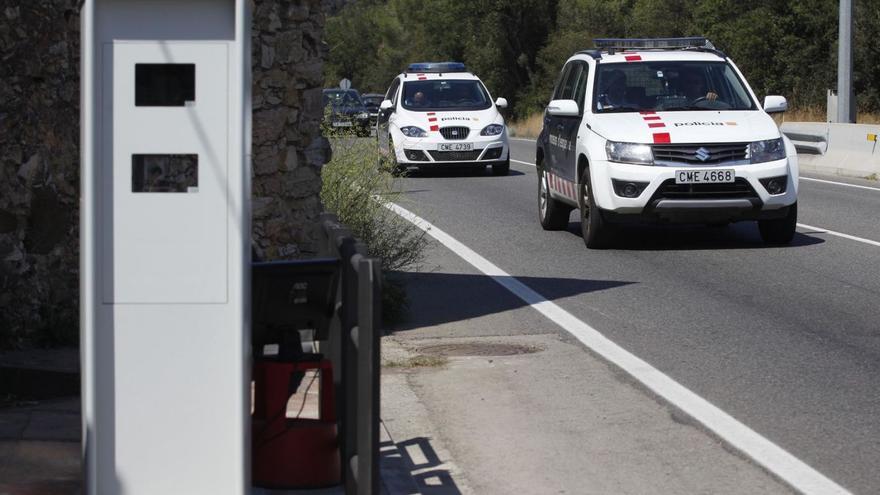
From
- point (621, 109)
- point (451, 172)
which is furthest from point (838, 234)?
point (451, 172)

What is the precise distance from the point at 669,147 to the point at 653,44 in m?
2.30

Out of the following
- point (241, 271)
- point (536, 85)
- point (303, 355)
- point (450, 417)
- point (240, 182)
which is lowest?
point (450, 417)

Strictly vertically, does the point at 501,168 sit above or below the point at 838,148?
below

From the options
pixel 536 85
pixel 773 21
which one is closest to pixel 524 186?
pixel 773 21

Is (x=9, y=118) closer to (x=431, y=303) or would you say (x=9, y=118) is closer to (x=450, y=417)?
(x=450, y=417)

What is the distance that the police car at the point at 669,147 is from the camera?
518 inches

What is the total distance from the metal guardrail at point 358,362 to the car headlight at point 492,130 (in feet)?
61.1

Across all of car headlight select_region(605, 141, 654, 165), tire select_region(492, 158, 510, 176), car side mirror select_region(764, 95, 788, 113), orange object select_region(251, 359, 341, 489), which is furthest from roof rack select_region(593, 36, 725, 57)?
orange object select_region(251, 359, 341, 489)

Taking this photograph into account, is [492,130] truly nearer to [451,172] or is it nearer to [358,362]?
[451,172]

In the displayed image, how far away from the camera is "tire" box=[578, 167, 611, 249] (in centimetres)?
1369

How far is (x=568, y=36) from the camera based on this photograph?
62656 mm

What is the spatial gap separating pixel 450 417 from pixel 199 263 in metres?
2.93

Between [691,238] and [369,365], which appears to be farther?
[691,238]

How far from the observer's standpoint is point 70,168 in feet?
27.2
